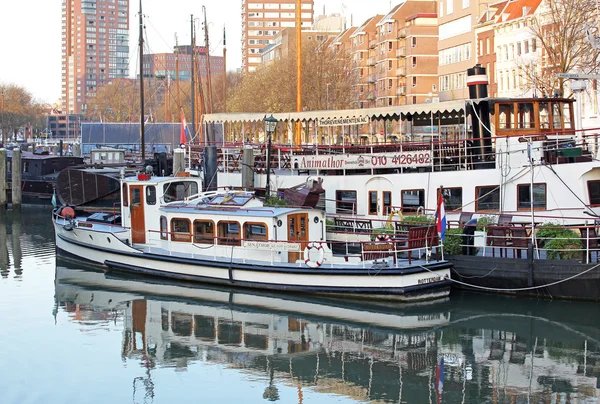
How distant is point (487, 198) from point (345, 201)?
17.2 ft

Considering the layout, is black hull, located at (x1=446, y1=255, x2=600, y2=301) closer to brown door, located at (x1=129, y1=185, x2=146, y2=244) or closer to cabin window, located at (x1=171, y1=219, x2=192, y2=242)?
cabin window, located at (x1=171, y1=219, x2=192, y2=242)

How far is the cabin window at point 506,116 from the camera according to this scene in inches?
1088

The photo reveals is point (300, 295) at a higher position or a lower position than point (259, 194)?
lower

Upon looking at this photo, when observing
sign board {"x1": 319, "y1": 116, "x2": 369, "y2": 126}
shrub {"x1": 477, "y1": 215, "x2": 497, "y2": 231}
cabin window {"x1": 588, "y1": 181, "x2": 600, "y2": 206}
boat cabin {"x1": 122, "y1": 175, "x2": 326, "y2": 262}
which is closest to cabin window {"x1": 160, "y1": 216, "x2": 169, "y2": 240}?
boat cabin {"x1": 122, "y1": 175, "x2": 326, "y2": 262}

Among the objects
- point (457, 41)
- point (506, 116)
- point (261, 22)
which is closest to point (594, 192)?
point (506, 116)

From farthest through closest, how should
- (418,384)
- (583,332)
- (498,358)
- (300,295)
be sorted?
1. (300,295)
2. (583,332)
3. (498,358)
4. (418,384)

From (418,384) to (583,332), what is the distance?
5797 millimetres

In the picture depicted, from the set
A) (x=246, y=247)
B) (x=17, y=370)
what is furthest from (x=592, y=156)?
(x=17, y=370)

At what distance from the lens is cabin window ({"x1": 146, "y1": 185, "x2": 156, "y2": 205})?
2839cm

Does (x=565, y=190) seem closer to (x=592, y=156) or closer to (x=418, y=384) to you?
(x=592, y=156)

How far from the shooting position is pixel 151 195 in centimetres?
2842

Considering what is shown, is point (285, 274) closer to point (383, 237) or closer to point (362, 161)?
point (383, 237)

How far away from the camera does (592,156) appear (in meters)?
25.9

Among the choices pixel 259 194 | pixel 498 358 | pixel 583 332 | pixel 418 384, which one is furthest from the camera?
pixel 259 194
